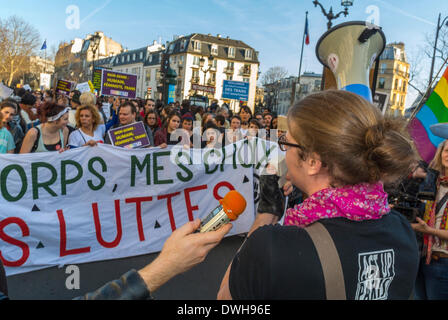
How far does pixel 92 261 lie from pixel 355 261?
11.9 feet

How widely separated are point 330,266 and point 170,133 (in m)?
5.54

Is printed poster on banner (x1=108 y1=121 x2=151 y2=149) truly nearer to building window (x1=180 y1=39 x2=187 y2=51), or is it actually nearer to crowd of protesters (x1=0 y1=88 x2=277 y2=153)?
crowd of protesters (x1=0 y1=88 x2=277 y2=153)

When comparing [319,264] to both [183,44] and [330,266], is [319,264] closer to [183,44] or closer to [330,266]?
[330,266]

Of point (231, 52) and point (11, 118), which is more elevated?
point (231, 52)

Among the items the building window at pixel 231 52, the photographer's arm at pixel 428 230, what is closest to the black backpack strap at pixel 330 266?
the photographer's arm at pixel 428 230

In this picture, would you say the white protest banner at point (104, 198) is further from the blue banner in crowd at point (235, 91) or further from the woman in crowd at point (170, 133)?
the blue banner in crowd at point (235, 91)

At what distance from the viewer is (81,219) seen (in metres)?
3.93

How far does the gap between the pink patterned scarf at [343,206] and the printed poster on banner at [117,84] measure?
10.9 metres

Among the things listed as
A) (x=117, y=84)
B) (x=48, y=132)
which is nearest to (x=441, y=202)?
(x=48, y=132)

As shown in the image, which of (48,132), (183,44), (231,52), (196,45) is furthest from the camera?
(231,52)

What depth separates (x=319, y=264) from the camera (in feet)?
3.06
